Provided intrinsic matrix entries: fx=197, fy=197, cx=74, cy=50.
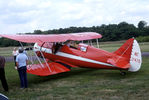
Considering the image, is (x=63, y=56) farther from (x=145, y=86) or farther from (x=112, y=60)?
(x=145, y=86)

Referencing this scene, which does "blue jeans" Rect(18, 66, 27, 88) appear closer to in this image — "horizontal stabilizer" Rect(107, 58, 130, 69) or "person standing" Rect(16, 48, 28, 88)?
"person standing" Rect(16, 48, 28, 88)

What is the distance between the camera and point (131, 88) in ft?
21.4

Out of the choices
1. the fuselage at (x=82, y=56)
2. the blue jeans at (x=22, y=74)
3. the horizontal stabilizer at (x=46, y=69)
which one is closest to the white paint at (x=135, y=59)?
the fuselage at (x=82, y=56)

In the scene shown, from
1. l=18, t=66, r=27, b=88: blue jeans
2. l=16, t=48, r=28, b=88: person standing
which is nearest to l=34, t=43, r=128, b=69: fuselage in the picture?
l=16, t=48, r=28, b=88: person standing

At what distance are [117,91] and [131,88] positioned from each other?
1.97 ft

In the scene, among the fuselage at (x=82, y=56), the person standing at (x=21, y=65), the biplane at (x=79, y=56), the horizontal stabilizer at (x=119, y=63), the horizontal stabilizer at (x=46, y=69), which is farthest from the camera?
the fuselage at (x=82, y=56)

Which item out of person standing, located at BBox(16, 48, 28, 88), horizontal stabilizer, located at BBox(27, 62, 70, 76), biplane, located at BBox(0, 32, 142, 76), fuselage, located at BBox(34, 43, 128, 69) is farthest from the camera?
fuselage, located at BBox(34, 43, 128, 69)

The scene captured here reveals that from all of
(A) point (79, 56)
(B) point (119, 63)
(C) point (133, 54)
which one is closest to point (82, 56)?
(A) point (79, 56)

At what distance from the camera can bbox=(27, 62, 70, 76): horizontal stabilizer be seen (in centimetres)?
854

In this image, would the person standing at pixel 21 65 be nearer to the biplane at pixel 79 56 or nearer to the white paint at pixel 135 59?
the biplane at pixel 79 56

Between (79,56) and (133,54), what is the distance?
2.59 meters

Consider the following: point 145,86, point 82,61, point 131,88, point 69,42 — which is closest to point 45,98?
point 131,88

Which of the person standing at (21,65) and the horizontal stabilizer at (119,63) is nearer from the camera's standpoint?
the person standing at (21,65)

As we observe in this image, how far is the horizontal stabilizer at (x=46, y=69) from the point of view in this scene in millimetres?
8538
